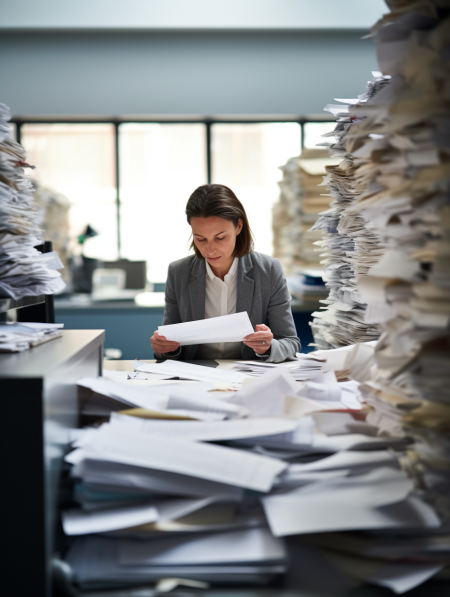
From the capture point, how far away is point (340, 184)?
4.73ft

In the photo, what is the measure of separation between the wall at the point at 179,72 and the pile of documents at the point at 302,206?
0.79 metres

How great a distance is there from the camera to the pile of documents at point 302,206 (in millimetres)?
3438

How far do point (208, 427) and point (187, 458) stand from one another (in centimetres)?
10

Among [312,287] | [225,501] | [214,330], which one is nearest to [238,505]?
[225,501]

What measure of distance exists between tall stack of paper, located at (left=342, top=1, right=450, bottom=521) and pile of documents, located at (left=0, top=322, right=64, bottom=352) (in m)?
0.50

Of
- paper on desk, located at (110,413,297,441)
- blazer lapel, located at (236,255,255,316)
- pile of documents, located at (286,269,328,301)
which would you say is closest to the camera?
paper on desk, located at (110,413,297,441)

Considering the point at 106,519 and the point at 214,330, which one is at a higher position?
the point at 214,330

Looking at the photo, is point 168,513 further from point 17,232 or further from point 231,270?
point 231,270

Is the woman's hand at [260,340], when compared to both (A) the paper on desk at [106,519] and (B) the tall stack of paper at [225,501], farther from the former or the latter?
(A) the paper on desk at [106,519]

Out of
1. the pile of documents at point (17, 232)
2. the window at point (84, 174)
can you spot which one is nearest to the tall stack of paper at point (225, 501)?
the pile of documents at point (17, 232)

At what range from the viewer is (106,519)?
0.55 meters

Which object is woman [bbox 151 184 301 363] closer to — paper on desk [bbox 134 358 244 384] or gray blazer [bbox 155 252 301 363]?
gray blazer [bbox 155 252 301 363]

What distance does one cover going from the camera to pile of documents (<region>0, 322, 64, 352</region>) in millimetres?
722

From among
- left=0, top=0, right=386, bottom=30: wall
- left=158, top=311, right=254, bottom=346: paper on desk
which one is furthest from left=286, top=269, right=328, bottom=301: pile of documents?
left=0, top=0, right=386, bottom=30: wall
